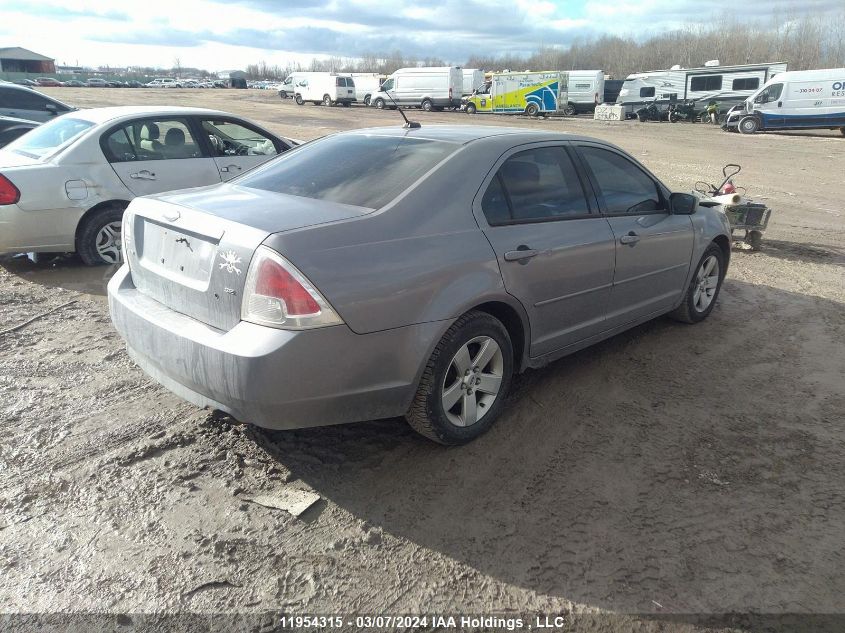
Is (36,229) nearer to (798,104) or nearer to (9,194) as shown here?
(9,194)

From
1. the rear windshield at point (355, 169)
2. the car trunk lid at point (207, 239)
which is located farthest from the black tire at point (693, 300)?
the car trunk lid at point (207, 239)

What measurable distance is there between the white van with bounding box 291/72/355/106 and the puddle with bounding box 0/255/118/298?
143 feet

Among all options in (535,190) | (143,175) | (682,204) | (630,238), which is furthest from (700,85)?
(535,190)

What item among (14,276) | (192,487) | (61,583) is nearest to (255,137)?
(14,276)

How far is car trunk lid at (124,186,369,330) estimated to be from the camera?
2.84 m

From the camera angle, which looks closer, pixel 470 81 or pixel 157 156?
pixel 157 156

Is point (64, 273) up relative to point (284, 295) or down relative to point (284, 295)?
down

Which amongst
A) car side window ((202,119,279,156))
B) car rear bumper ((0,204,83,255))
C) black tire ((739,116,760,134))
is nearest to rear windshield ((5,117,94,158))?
car rear bumper ((0,204,83,255))

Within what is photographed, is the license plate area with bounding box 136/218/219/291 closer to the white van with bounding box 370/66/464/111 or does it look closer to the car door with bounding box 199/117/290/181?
the car door with bounding box 199/117/290/181

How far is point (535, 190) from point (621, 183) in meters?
1.04

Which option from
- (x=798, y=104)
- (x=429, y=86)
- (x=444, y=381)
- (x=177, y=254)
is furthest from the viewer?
(x=429, y=86)

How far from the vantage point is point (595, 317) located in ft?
13.8

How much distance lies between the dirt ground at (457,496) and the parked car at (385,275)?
0.41 meters

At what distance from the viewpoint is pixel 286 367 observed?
2.70m
